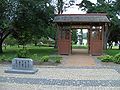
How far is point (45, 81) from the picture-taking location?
12258 millimetres

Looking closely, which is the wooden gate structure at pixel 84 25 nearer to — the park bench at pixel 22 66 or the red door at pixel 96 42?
the red door at pixel 96 42

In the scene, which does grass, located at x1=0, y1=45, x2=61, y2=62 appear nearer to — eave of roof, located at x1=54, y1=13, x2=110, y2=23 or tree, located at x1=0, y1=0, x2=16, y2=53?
tree, located at x1=0, y1=0, x2=16, y2=53

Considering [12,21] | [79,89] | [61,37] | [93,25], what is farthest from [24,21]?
[79,89]

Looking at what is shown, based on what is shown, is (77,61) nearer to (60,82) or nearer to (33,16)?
(33,16)

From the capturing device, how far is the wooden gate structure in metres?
28.2

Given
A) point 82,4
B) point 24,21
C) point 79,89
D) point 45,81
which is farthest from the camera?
point 82,4

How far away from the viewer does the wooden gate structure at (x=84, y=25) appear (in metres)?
28.2

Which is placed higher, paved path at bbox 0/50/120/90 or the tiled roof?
the tiled roof

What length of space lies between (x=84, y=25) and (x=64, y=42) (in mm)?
2605

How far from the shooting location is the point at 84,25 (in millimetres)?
29578

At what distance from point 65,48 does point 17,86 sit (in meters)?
17.6

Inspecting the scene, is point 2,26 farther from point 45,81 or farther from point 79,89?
point 79,89

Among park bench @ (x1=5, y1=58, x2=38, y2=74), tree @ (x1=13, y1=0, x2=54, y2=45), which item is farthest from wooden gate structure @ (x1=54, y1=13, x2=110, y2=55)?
park bench @ (x1=5, y1=58, x2=38, y2=74)

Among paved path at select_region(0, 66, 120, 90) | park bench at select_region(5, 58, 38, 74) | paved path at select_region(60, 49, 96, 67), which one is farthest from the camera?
paved path at select_region(60, 49, 96, 67)
